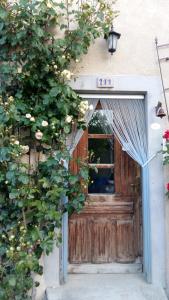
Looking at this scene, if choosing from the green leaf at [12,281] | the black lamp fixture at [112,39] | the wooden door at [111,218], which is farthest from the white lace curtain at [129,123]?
the green leaf at [12,281]

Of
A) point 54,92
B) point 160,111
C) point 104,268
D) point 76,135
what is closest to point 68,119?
point 54,92

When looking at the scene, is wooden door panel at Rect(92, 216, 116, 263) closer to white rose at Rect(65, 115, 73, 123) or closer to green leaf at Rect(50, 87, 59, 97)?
white rose at Rect(65, 115, 73, 123)

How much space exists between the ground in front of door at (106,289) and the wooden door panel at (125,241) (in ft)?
0.82

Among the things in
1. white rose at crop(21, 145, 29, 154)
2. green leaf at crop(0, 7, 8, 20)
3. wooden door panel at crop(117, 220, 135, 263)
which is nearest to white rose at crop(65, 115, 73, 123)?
white rose at crop(21, 145, 29, 154)

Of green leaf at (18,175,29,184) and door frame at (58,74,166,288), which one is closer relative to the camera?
green leaf at (18,175,29,184)

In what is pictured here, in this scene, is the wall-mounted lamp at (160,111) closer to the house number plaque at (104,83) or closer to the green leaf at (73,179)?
the house number plaque at (104,83)

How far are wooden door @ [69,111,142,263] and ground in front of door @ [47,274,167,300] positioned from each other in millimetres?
267

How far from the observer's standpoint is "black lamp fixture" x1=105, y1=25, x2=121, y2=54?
4.91 m

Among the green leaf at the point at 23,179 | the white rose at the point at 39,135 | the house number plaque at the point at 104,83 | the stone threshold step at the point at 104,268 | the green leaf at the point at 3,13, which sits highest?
the green leaf at the point at 3,13

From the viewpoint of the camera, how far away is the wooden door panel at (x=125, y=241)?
5203 millimetres

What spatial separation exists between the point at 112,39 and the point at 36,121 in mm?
1404

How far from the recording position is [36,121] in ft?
14.9

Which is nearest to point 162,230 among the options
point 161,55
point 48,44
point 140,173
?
point 140,173

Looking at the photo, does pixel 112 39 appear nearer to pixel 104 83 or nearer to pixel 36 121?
pixel 104 83
